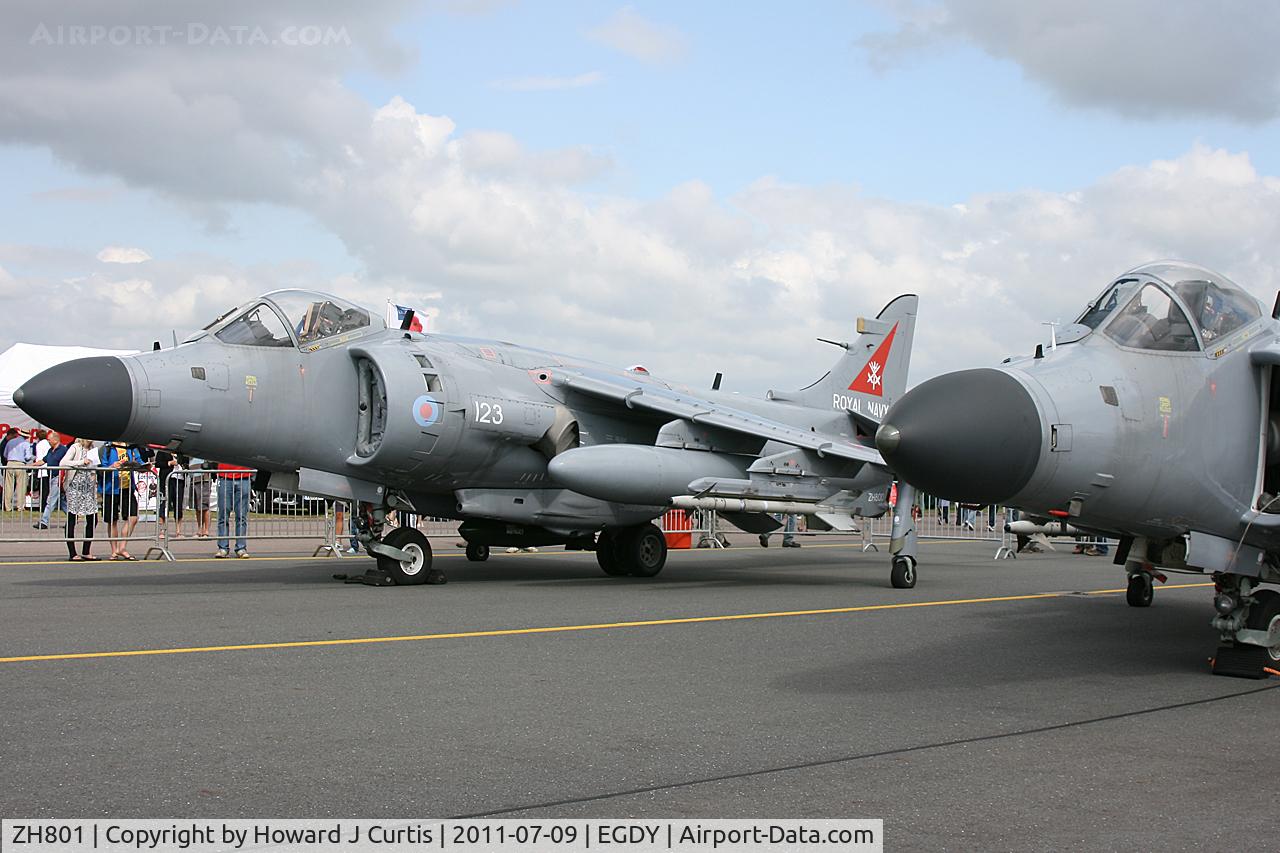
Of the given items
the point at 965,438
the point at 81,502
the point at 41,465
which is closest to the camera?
the point at 965,438

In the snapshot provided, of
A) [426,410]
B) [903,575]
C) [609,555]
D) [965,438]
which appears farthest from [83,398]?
[903,575]

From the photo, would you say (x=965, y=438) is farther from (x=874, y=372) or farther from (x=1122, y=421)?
(x=874, y=372)

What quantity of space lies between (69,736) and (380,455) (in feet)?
23.3

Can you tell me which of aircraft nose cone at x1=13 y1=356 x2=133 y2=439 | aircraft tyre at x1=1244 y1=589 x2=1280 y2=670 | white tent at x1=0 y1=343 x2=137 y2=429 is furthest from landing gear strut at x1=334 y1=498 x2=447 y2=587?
white tent at x1=0 y1=343 x2=137 y2=429

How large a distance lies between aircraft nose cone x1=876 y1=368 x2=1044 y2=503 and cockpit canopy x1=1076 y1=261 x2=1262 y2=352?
1.41m

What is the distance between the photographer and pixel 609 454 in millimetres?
12688

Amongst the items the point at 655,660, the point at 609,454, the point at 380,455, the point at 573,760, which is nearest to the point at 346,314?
the point at 380,455

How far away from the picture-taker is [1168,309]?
7.12m

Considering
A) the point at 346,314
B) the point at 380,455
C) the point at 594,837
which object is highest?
the point at 346,314

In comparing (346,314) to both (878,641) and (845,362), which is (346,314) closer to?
(878,641)

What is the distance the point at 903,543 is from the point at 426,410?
6.00 meters

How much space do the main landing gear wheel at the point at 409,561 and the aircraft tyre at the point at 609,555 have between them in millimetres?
2908

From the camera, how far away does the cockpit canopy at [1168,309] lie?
702 cm

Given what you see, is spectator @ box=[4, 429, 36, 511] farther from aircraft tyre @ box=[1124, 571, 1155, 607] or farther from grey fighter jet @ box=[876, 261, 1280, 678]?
grey fighter jet @ box=[876, 261, 1280, 678]
